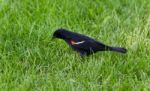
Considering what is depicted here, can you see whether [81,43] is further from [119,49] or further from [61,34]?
[119,49]

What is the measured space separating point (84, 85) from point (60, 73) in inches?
12.2

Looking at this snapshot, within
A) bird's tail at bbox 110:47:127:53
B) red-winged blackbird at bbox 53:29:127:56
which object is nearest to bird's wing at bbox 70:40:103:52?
red-winged blackbird at bbox 53:29:127:56

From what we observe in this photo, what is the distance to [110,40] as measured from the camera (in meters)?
5.54

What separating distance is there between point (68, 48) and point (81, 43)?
9.6 inches

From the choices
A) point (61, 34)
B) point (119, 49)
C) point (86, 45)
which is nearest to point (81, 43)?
point (86, 45)

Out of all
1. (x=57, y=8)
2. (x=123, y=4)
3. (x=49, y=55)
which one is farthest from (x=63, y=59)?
(x=123, y=4)

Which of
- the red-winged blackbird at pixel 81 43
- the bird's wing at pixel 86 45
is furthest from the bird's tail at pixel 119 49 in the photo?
the bird's wing at pixel 86 45

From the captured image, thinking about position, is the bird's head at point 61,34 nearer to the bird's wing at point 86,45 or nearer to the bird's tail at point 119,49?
the bird's wing at point 86,45

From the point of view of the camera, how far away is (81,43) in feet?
17.3

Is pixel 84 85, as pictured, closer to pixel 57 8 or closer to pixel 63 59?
pixel 63 59

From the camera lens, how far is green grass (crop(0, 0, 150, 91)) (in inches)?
189

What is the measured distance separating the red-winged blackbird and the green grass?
Answer: 0.23 ft

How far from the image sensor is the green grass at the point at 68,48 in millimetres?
4805

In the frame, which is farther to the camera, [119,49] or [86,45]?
[86,45]
